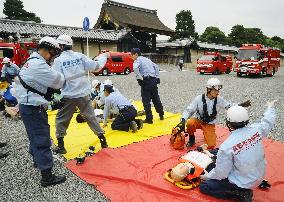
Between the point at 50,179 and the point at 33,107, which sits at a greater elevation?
the point at 33,107

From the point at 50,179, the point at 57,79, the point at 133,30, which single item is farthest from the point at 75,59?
the point at 133,30

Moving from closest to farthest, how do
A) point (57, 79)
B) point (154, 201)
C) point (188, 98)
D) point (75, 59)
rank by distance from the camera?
point (154, 201), point (57, 79), point (75, 59), point (188, 98)

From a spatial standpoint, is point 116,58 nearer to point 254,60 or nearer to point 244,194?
point 254,60

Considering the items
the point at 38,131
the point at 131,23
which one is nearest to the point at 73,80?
the point at 38,131

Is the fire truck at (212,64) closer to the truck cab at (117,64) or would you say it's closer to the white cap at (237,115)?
the truck cab at (117,64)

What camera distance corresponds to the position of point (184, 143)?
557 cm

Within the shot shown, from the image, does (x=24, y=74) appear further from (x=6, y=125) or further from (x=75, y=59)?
(x=6, y=125)

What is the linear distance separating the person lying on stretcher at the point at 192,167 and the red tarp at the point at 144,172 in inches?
6.9

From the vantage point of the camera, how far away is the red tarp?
12.4 feet

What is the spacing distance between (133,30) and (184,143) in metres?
26.8

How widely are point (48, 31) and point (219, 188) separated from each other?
23.9 meters

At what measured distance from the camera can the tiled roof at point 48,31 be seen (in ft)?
73.9

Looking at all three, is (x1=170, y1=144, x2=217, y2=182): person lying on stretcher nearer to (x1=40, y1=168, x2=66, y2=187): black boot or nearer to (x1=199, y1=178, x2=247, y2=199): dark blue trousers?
(x1=199, y1=178, x2=247, y2=199): dark blue trousers

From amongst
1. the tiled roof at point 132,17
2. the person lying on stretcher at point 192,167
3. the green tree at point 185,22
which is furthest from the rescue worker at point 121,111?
the green tree at point 185,22
